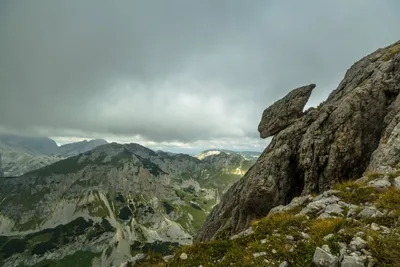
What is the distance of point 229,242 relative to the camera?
1365 centimetres

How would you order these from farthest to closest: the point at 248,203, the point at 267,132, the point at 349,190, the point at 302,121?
the point at 267,132 < the point at 302,121 < the point at 248,203 < the point at 349,190

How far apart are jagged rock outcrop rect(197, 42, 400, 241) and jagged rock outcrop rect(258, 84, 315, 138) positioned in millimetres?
9632

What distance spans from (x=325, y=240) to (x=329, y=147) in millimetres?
25237

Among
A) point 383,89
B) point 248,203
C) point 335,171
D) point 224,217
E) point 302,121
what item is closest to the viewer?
point 335,171

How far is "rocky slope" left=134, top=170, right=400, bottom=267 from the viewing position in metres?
9.47

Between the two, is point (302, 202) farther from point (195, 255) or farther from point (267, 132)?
point (267, 132)

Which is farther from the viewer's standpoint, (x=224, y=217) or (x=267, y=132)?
(x=267, y=132)

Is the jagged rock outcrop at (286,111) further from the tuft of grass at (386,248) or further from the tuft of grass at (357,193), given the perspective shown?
the tuft of grass at (386,248)

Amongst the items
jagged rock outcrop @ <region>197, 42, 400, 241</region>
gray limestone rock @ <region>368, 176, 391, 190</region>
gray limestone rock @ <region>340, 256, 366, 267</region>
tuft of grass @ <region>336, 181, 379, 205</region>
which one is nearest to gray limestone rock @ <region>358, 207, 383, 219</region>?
tuft of grass @ <region>336, 181, 379, 205</region>

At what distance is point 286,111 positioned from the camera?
50719 mm

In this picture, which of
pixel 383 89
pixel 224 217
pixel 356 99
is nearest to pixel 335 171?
pixel 356 99

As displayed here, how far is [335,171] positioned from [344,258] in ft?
80.6

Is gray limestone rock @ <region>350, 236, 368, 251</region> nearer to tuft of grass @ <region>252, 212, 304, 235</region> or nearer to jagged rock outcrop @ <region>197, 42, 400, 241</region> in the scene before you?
tuft of grass @ <region>252, 212, 304, 235</region>

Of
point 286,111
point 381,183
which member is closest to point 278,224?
point 381,183
